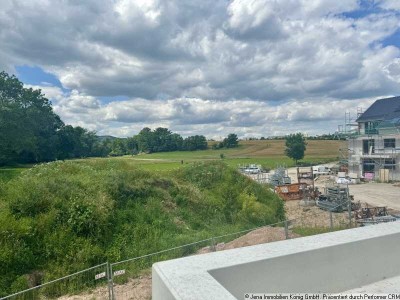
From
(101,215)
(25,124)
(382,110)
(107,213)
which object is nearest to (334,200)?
(107,213)

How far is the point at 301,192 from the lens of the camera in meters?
31.3

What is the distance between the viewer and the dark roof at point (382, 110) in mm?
45569

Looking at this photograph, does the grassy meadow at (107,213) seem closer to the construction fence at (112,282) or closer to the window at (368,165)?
the construction fence at (112,282)

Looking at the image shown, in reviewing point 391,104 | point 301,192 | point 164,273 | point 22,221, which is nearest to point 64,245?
point 22,221

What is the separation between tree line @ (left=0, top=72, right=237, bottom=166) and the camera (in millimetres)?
51875

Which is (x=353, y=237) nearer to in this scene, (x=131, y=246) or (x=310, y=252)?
(x=310, y=252)

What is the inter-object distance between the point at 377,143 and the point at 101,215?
40.1 m

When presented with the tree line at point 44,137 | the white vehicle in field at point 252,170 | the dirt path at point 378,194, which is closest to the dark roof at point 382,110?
the dirt path at point 378,194

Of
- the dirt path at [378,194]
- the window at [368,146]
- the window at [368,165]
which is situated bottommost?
the dirt path at [378,194]

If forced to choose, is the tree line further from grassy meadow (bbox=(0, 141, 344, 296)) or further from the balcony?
the balcony

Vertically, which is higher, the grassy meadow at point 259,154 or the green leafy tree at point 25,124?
the green leafy tree at point 25,124

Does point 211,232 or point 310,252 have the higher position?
point 310,252

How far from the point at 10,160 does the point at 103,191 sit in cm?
4773

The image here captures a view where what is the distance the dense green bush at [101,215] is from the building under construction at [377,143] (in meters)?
28.4
